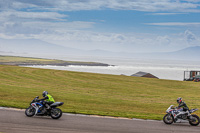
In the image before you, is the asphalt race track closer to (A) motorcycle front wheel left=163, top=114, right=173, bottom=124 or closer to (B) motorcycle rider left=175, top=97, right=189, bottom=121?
(A) motorcycle front wheel left=163, top=114, right=173, bottom=124

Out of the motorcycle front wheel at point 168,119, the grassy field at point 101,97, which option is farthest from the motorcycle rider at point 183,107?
the grassy field at point 101,97

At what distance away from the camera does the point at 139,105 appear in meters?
27.5

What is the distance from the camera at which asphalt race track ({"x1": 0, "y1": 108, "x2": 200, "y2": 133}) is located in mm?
13812

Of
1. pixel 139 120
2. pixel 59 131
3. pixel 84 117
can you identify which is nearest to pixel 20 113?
pixel 84 117

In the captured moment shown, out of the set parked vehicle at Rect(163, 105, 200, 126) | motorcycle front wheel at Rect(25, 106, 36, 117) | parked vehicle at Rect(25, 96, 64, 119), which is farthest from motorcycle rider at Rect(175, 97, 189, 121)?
motorcycle front wheel at Rect(25, 106, 36, 117)

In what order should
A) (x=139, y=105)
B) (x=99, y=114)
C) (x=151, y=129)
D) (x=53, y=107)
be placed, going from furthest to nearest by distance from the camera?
(x=139, y=105) < (x=99, y=114) < (x=53, y=107) < (x=151, y=129)

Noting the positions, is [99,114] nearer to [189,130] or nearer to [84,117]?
[84,117]

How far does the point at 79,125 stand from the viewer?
1511 centimetres

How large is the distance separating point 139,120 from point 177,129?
9.18ft

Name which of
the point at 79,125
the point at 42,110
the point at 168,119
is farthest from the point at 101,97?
the point at 79,125

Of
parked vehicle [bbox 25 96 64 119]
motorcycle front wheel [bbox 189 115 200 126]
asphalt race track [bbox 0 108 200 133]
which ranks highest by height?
parked vehicle [bbox 25 96 64 119]

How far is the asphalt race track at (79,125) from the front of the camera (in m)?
13.8

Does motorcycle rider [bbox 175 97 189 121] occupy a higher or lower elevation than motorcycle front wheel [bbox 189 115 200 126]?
higher

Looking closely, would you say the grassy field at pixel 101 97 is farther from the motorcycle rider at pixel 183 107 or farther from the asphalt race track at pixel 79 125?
the motorcycle rider at pixel 183 107
